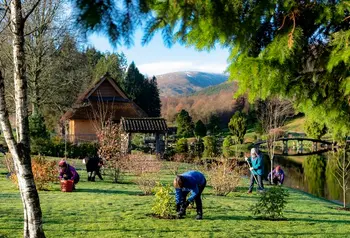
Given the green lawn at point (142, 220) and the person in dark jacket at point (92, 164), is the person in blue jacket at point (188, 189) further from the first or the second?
the person in dark jacket at point (92, 164)

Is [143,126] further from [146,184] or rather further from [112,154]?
[146,184]

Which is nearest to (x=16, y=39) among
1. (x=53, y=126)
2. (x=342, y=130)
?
(x=342, y=130)

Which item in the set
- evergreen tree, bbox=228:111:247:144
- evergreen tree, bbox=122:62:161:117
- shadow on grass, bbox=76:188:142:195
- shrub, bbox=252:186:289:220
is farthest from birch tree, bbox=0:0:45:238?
evergreen tree, bbox=122:62:161:117

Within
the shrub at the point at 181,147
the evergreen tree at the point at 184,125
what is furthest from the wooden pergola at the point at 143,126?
the evergreen tree at the point at 184,125

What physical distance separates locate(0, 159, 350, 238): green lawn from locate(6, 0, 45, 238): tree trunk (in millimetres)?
2012

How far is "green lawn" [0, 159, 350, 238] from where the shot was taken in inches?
323

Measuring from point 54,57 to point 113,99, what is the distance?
5391 millimetres

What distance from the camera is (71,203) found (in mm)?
11016

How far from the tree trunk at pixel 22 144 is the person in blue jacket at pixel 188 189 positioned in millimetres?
3587

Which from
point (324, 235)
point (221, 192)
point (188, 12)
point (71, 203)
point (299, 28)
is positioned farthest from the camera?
point (221, 192)

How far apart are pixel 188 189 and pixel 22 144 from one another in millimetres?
4124

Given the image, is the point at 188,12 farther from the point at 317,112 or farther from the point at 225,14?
the point at 317,112

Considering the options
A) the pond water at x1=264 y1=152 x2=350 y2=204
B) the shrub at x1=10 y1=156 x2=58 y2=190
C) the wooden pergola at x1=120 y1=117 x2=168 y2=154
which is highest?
the wooden pergola at x1=120 y1=117 x2=168 y2=154

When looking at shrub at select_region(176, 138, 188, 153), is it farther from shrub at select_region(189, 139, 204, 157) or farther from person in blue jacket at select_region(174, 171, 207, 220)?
person in blue jacket at select_region(174, 171, 207, 220)
